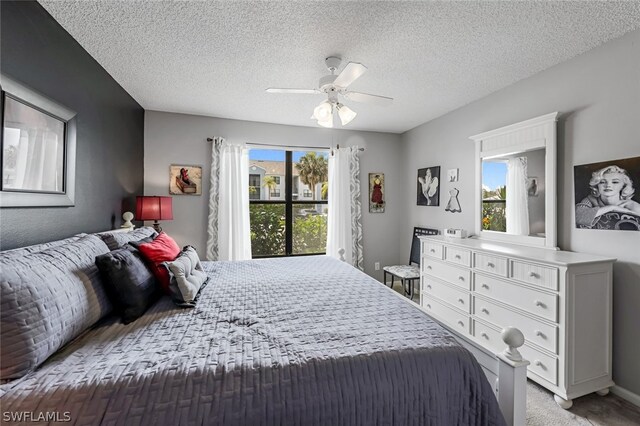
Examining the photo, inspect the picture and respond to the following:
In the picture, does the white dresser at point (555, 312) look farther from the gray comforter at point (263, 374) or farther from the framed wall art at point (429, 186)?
the framed wall art at point (429, 186)

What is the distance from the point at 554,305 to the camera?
1852 mm

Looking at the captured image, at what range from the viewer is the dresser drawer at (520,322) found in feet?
6.16

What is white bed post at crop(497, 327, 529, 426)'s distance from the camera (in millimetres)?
1118

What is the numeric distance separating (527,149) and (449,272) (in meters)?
1.35

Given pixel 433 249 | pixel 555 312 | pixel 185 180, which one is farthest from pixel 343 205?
pixel 555 312

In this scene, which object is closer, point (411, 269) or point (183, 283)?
point (183, 283)

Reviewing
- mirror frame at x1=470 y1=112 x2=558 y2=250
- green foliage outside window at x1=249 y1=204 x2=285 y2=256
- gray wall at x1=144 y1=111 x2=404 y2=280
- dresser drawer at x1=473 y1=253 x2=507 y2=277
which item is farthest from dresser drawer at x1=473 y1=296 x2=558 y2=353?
green foliage outside window at x1=249 y1=204 x2=285 y2=256

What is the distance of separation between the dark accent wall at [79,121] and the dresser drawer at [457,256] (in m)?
3.23

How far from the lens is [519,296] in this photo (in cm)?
208

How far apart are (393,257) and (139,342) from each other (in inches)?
152

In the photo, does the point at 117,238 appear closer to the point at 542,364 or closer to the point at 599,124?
the point at 542,364

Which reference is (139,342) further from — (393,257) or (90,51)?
(393,257)

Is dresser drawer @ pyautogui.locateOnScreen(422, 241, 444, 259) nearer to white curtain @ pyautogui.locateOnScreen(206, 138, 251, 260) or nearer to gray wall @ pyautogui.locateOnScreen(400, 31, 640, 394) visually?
gray wall @ pyautogui.locateOnScreen(400, 31, 640, 394)

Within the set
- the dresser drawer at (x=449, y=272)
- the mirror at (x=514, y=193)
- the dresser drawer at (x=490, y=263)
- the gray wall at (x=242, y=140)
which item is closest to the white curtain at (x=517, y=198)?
the mirror at (x=514, y=193)
